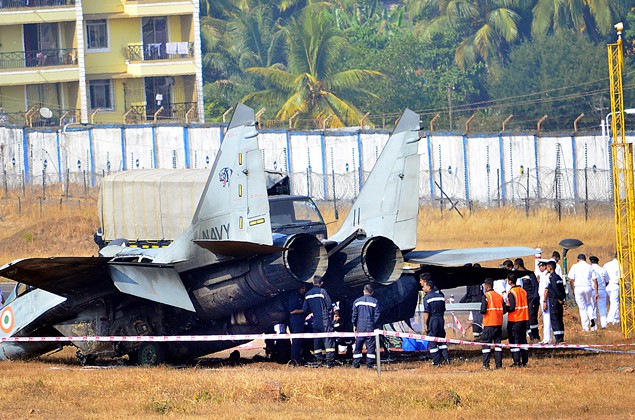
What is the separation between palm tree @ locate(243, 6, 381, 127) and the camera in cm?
5984

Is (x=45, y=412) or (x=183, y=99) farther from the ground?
(x=183, y=99)

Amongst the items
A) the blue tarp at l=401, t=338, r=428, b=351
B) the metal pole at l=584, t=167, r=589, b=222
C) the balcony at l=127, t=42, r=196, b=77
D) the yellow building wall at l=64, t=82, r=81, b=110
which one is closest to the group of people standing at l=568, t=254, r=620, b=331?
the blue tarp at l=401, t=338, r=428, b=351

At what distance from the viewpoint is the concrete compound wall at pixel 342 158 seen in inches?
1687

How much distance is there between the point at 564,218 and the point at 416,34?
35908 millimetres

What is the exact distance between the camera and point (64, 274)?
18391 mm

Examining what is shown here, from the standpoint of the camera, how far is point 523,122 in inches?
2478

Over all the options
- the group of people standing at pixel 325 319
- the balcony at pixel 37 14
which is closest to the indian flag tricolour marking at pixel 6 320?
the group of people standing at pixel 325 319

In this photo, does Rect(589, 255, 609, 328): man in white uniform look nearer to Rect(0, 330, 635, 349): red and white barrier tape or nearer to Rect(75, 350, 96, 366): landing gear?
Rect(0, 330, 635, 349): red and white barrier tape

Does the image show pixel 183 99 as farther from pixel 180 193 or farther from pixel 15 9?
pixel 180 193

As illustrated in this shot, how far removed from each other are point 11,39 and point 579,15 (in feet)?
114

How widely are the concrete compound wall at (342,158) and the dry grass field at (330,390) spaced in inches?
886

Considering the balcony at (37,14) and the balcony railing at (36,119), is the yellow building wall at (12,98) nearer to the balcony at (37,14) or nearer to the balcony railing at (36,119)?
the balcony railing at (36,119)

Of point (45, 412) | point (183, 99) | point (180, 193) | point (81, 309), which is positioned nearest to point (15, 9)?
point (183, 99)

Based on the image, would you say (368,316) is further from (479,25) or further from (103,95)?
(479,25)
